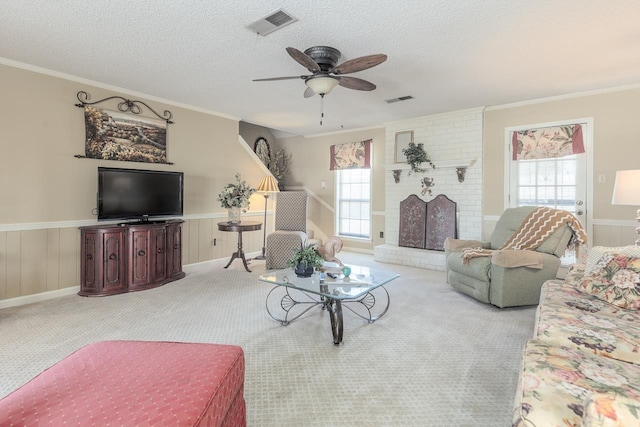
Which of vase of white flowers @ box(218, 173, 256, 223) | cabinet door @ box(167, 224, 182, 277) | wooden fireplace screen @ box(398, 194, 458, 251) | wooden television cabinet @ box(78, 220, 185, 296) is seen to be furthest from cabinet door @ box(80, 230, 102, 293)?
wooden fireplace screen @ box(398, 194, 458, 251)

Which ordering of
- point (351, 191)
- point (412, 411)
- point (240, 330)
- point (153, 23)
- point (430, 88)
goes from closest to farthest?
point (412, 411)
point (153, 23)
point (240, 330)
point (430, 88)
point (351, 191)

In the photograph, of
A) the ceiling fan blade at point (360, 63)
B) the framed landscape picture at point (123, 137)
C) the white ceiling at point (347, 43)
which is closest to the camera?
the white ceiling at point (347, 43)

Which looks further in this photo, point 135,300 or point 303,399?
point 135,300

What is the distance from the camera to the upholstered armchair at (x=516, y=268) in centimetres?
312

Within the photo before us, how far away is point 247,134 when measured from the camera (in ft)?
21.7

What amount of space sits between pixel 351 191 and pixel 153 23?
15.1ft

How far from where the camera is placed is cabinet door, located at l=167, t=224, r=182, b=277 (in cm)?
414

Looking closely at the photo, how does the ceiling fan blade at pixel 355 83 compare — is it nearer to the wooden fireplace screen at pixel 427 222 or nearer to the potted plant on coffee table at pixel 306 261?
the potted plant on coffee table at pixel 306 261

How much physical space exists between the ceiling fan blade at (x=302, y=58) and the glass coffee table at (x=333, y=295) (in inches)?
70.4

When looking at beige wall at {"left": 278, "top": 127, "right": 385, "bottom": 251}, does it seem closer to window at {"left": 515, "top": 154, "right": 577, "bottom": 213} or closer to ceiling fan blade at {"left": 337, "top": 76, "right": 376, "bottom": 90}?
window at {"left": 515, "top": 154, "right": 577, "bottom": 213}

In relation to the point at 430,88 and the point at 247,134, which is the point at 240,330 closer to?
the point at 430,88

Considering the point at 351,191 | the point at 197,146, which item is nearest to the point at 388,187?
the point at 351,191

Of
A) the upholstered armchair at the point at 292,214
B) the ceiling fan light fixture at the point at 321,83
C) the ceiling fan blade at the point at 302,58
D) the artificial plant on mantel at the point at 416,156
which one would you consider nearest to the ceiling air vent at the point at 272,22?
the ceiling fan blade at the point at 302,58

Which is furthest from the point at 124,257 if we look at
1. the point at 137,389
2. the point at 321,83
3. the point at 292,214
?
the point at 137,389
